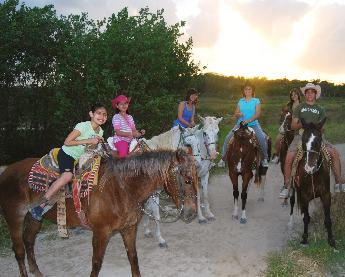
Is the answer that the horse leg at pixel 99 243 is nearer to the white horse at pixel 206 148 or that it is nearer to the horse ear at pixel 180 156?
the horse ear at pixel 180 156

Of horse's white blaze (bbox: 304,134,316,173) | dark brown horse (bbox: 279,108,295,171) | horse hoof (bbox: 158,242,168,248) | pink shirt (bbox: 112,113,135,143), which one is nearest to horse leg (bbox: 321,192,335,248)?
horse's white blaze (bbox: 304,134,316,173)

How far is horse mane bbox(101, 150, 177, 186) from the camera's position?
16.8 ft

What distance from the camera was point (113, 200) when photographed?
215 inches

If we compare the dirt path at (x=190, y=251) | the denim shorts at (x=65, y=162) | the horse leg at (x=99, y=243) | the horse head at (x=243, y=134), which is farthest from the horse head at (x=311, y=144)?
the denim shorts at (x=65, y=162)

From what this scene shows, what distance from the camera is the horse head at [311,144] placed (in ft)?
23.0

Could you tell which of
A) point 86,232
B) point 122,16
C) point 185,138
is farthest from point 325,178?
point 122,16

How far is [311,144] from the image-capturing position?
23.0ft

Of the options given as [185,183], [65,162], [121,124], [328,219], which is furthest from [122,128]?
[328,219]

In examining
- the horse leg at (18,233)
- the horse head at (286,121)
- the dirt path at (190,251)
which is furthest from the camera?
the horse head at (286,121)

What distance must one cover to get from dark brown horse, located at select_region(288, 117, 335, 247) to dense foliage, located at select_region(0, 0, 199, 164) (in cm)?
919

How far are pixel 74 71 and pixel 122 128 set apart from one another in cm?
997

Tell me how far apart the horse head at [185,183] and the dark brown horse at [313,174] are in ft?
9.60

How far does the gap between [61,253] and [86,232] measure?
4.09 feet

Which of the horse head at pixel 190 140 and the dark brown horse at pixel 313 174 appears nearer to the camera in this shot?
the dark brown horse at pixel 313 174
